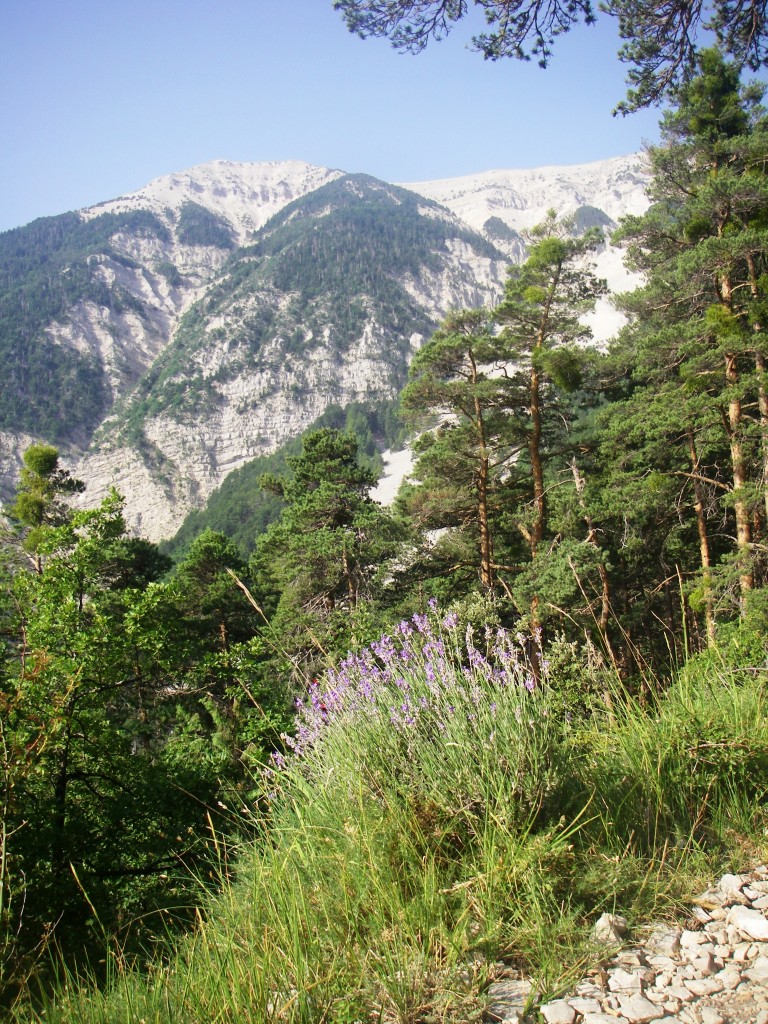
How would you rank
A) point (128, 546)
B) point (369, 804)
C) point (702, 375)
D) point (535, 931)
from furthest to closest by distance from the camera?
1. point (128, 546)
2. point (702, 375)
3. point (369, 804)
4. point (535, 931)

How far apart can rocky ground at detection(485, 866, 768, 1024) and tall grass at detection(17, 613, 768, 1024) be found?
0.22 feet

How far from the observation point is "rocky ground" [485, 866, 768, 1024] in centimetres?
147

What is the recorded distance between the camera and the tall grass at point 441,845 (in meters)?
1.66

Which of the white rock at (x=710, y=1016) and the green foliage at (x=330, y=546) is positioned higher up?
the white rock at (x=710, y=1016)

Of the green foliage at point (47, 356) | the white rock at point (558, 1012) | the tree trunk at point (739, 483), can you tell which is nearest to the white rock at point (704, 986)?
the white rock at point (558, 1012)

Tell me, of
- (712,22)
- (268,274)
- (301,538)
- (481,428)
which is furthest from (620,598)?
(268,274)

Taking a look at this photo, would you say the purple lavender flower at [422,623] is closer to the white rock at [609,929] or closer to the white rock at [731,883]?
the white rock at [609,929]

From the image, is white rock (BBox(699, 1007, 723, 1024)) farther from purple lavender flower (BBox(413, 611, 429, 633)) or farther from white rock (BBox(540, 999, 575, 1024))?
purple lavender flower (BBox(413, 611, 429, 633))

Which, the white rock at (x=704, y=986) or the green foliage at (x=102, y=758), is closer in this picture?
the white rock at (x=704, y=986)

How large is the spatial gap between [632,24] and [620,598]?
51.1 feet

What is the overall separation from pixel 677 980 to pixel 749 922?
1.15 ft

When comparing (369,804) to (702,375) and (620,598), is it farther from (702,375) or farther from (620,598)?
(620,598)

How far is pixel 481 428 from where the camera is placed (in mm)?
15992

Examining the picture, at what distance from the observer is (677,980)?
5.20ft
